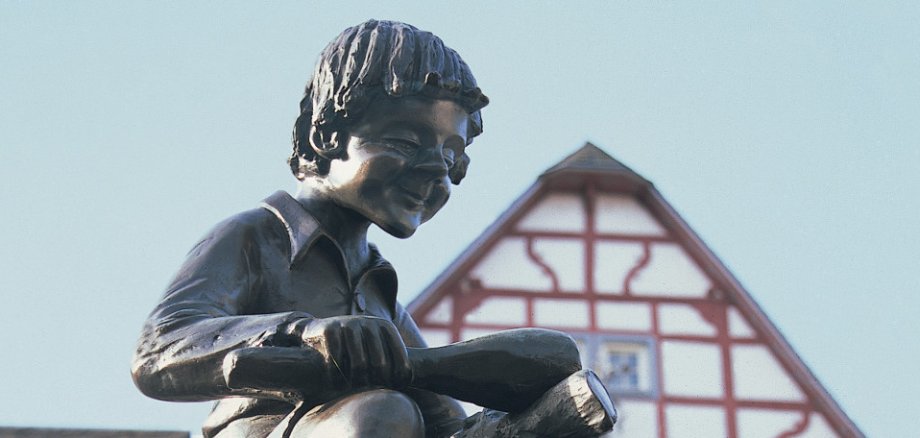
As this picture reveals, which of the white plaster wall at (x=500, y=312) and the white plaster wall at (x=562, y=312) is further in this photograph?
the white plaster wall at (x=562, y=312)

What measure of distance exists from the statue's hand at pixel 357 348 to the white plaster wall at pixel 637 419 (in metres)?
11.7

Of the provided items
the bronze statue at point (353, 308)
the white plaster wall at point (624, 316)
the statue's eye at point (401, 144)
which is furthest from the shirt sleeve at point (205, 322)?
the white plaster wall at point (624, 316)

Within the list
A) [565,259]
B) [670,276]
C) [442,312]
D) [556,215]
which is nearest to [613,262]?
[565,259]

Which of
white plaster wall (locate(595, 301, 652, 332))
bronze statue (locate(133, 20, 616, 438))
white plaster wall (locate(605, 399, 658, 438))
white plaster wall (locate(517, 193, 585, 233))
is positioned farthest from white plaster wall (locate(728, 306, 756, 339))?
bronze statue (locate(133, 20, 616, 438))

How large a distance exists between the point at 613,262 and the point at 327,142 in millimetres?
12765

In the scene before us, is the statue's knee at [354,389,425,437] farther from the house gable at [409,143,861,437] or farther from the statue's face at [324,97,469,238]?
Result: the house gable at [409,143,861,437]

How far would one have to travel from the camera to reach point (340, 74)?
117 inches

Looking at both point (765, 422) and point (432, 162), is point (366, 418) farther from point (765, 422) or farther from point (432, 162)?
point (765, 422)

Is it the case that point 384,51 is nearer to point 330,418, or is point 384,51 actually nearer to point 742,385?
point 330,418

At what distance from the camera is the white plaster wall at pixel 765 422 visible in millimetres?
14562

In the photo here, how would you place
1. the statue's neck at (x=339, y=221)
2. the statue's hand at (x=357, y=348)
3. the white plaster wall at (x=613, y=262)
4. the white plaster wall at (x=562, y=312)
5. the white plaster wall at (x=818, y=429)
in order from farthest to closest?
the white plaster wall at (x=613, y=262) → the white plaster wall at (x=562, y=312) → the white plaster wall at (x=818, y=429) → the statue's neck at (x=339, y=221) → the statue's hand at (x=357, y=348)

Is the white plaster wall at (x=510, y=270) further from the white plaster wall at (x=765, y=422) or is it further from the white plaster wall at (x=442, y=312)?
the white plaster wall at (x=765, y=422)

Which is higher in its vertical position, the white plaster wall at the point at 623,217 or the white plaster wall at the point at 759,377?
the white plaster wall at the point at 623,217

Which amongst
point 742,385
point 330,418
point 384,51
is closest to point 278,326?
point 330,418
